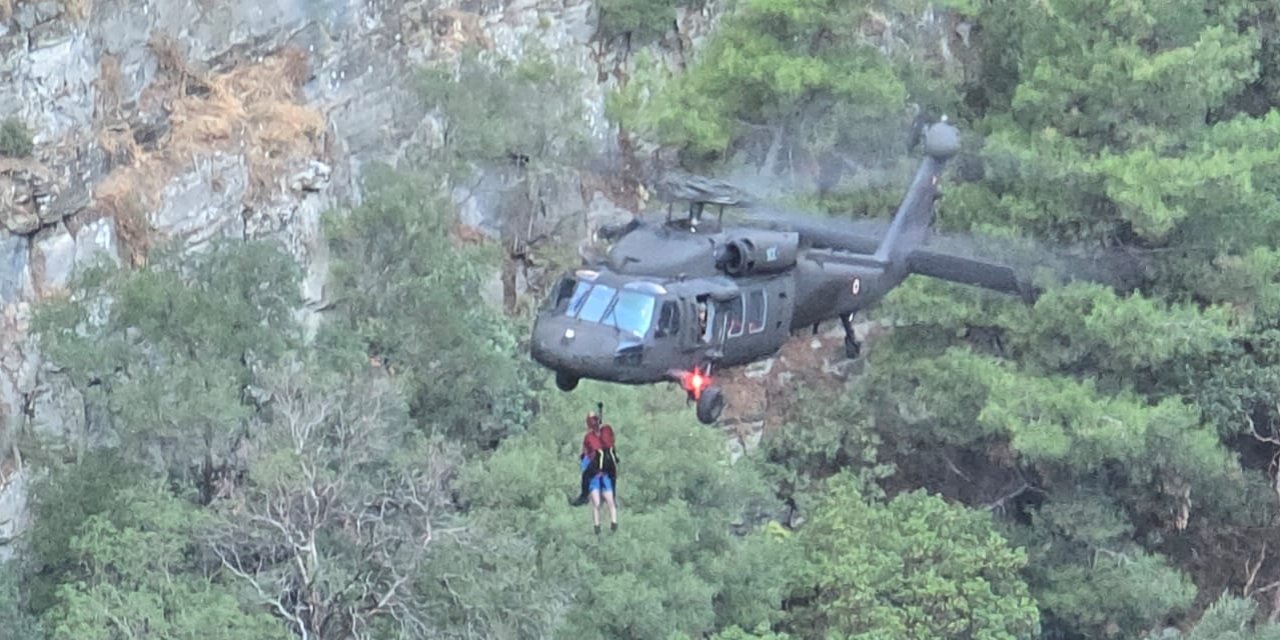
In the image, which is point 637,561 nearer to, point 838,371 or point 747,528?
point 747,528

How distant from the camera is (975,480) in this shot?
120 ft

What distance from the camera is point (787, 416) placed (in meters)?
36.4

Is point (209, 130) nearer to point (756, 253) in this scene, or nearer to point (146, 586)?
point (146, 586)

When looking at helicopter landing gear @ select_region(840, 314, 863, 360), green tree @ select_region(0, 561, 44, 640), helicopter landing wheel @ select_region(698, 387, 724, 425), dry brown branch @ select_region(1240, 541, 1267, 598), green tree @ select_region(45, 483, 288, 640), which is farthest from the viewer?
dry brown branch @ select_region(1240, 541, 1267, 598)

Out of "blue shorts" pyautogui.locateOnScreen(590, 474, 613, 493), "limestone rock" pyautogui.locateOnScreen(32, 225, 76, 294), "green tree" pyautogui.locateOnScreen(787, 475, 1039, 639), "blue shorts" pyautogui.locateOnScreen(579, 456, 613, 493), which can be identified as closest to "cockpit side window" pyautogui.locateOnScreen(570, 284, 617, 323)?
"blue shorts" pyautogui.locateOnScreen(579, 456, 613, 493)

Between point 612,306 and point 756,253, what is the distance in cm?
135

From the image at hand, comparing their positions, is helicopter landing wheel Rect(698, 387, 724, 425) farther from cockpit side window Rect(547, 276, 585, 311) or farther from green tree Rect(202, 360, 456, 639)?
green tree Rect(202, 360, 456, 639)

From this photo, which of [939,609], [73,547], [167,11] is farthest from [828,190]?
[73,547]

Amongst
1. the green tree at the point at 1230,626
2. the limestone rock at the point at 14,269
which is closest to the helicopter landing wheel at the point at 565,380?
the limestone rock at the point at 14,269

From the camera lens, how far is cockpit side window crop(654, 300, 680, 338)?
20062 millimetres

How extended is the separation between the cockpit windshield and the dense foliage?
315 inches

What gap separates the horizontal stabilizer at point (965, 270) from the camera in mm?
22938

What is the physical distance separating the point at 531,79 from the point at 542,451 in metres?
5.60

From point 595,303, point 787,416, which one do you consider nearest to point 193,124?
point 787,416
